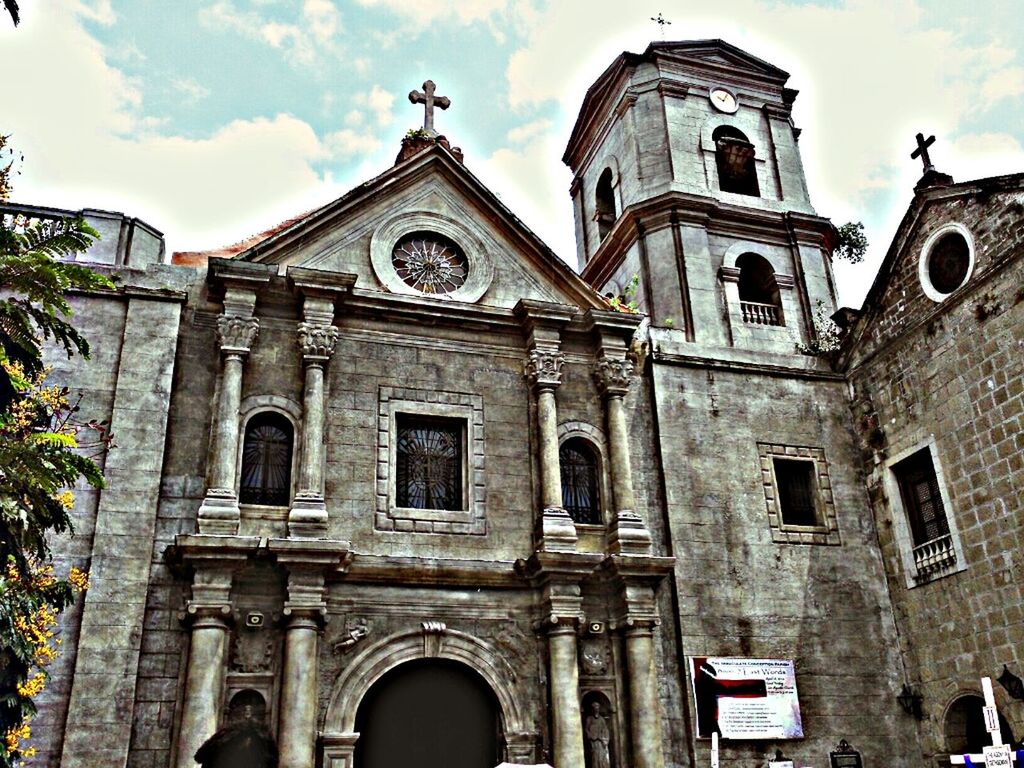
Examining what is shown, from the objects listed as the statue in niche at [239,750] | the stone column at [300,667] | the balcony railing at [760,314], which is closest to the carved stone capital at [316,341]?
the stone column at [300,667]

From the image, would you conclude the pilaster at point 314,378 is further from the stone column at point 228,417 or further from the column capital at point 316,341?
the stone column at point 228,417

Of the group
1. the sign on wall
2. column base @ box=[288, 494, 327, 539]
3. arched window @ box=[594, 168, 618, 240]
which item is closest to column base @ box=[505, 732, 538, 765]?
the sign on wall

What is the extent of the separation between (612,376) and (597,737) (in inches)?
222

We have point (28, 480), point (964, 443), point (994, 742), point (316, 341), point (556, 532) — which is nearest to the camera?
point (28, 480)

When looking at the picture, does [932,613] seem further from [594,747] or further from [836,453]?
[594,747]

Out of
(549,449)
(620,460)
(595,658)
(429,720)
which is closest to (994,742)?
(595,658)

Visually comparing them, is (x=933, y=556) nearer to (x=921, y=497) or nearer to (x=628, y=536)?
(x=921, y=497)

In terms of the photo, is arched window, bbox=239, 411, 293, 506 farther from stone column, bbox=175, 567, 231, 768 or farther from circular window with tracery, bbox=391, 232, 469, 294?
circular window with tracery, bbox=391, 232, 469, 294

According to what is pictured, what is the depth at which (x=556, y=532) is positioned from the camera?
14.1m

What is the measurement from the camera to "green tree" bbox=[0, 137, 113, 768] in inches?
415

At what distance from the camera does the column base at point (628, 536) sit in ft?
47.0

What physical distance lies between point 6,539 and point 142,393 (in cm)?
341

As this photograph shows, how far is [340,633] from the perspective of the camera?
13.1 m

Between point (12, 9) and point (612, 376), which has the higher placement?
point (12, 9)
